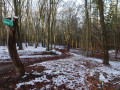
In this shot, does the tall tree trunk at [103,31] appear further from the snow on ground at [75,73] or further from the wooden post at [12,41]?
the wooden post at [12,41]

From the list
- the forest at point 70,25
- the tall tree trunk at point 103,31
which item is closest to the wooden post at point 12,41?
the forest at point 70,25

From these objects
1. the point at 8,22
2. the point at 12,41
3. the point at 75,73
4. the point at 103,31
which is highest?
the point at 103,31

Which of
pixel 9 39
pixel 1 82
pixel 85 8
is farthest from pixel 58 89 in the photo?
pixel 85 8

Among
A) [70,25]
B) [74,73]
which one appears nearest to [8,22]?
[74,73]

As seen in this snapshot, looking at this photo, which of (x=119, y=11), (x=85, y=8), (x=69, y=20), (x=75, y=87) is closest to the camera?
(x=75, y=87)

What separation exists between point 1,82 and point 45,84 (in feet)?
7.20

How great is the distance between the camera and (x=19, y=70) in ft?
15.0

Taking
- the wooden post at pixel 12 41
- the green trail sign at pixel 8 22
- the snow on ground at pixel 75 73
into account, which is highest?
the green trail sign at pixel 8 22

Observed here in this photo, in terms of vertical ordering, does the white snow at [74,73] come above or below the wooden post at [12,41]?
below

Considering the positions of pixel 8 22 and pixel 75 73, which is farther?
pixel 75 73

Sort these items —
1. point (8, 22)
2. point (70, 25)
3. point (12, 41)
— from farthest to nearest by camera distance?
→ point (70, 25), point (12, 41), point (8, 22)

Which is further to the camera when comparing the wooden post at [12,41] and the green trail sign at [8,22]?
the wooden post at [12,41]

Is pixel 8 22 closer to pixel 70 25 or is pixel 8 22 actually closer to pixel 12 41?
pixel 12 41

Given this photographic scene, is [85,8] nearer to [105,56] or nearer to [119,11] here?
[105,56]
